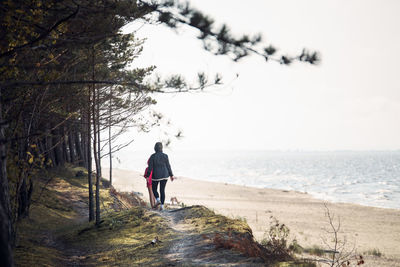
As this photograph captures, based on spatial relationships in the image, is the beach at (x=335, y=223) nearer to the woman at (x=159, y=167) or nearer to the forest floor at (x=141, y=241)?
the woman at (x=159, y=167)

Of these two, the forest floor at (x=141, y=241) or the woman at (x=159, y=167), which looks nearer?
the forest floor at (x=141, y=241)

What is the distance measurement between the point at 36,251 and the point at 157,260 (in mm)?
2765

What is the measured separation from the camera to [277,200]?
3328 centimetres

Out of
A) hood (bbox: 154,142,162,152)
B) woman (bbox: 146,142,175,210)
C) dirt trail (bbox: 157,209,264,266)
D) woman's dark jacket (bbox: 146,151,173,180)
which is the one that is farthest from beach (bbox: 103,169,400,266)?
dirt trail (bbox: 157,209,264,266)

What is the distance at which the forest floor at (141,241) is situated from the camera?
6.46m

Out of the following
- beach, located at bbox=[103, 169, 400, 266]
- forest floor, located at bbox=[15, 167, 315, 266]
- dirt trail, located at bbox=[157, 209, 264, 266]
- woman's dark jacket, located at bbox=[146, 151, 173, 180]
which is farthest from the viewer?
beach, located at bbox=[103, 169, 400, 266]

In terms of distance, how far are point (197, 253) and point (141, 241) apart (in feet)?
6.93

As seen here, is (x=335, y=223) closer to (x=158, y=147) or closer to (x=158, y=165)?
(x=158, y=165)

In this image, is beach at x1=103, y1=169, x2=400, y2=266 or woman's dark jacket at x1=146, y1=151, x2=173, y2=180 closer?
woman's dark jacket at x1=146, y1=151, x2=173, y2=180

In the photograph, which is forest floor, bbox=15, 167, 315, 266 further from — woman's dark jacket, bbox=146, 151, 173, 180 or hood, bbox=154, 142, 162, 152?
hood, bbox=154, 142, 162, 152

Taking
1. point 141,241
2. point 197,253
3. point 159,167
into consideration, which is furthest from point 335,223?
point 197,253

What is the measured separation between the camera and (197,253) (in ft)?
22.5

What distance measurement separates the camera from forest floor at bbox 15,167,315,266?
646 centimetres

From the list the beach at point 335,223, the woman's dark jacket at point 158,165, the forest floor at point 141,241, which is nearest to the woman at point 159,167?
the woman's dark jacket at point 158,165
